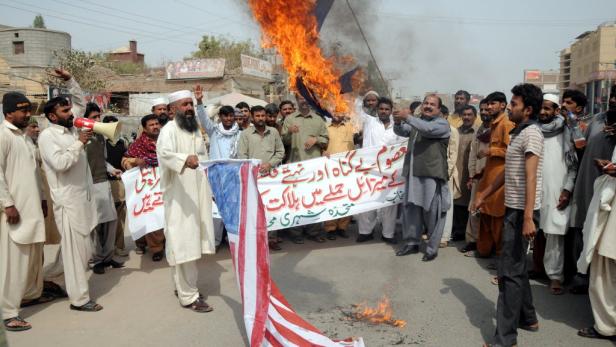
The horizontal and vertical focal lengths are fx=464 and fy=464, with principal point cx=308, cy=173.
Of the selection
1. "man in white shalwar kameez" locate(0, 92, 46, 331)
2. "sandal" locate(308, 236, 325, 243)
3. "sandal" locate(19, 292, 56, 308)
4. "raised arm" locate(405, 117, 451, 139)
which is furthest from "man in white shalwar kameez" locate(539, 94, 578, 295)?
"sandal" locate(19, 292, 56, 308)

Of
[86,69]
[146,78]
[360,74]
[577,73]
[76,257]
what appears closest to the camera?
[76,257]

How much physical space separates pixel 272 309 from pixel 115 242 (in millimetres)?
3854

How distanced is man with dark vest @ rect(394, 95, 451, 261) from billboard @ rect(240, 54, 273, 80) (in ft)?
81.7

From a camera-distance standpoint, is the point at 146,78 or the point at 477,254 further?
the point at 146,78

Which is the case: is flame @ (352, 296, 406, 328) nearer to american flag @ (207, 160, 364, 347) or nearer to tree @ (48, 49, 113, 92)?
american flag @ (207, 160, 364, 347)

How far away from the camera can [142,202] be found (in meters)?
6.38

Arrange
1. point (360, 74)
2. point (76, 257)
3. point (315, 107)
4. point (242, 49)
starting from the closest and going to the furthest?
point (76, 257) < point (315, 107) < point (360, 74) < point (242, 49)

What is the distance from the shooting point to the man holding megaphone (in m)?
5.95

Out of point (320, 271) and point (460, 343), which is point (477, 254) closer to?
point (320, 271)

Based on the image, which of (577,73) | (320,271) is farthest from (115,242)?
(577,73)

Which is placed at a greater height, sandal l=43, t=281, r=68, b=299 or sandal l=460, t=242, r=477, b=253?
sandal l=460, t=242, r=477, b=253

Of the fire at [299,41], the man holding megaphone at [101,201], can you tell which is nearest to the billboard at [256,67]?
the fire at [299,41]

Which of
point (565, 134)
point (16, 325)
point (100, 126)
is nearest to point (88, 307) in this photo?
point (16, 325)

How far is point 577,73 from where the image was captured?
6456 centimetres
